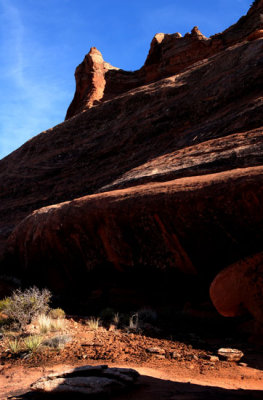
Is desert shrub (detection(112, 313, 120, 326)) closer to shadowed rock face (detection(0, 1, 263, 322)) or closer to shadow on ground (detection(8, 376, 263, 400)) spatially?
shadowed rock face (detection(0, 1, 263, 322))

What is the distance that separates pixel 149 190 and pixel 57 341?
4025 mm

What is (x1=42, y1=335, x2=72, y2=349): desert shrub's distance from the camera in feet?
22.0

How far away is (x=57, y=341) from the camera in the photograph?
688 cm

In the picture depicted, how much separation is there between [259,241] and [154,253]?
271 cm

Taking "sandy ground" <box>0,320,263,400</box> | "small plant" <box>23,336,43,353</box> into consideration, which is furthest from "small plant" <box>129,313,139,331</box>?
"small plant" <box>23,336,43,353</box>

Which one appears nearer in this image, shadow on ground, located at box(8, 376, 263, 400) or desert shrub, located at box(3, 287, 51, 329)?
shadow on ground, located at box(8, 376, 263, 400)

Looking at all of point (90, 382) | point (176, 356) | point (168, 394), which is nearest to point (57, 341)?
point (176, 356)

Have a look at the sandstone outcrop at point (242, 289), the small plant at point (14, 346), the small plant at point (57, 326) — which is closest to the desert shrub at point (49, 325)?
the small plant at point (57, 326)

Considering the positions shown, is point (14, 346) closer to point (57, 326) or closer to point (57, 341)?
point (57, 341)

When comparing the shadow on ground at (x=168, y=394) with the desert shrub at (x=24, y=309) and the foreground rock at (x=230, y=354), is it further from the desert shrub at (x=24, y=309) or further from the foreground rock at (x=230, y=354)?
the desert shrub at (x=24, y=309)

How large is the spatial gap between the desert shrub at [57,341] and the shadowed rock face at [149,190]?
8.97ft

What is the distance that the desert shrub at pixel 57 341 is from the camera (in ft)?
22.0

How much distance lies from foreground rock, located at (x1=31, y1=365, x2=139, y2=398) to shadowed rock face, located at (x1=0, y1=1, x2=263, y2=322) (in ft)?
8.98

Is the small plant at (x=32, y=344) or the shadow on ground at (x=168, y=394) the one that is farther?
the small plant at (x=32, y=344)
